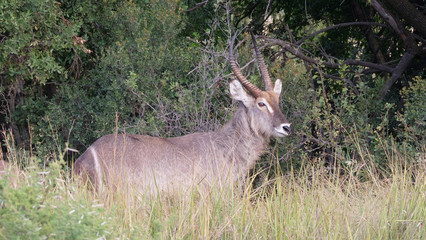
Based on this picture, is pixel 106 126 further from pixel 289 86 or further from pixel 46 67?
pixel 289 86

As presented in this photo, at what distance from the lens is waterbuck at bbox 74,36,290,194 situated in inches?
188

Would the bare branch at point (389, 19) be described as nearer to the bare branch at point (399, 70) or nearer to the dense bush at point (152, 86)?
the bare branch at point (399, 70)

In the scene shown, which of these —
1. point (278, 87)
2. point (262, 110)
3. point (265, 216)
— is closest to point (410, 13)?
point (278, 87)

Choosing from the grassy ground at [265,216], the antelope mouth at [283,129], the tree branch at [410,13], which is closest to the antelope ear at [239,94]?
the antelope mouth at [283,129]

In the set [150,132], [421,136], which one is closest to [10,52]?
[150,132]

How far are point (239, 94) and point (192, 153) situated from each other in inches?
39.5

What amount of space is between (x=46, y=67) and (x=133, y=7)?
5.42 ft

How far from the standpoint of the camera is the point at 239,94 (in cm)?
602

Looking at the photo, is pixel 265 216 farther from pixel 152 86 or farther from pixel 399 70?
pixel 399 70

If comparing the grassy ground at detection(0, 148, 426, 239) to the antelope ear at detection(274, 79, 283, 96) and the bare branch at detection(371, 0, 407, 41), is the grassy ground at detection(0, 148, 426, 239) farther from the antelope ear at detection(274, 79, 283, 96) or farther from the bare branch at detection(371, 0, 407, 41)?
the bare branch at detection(371, 0, 407, 41)

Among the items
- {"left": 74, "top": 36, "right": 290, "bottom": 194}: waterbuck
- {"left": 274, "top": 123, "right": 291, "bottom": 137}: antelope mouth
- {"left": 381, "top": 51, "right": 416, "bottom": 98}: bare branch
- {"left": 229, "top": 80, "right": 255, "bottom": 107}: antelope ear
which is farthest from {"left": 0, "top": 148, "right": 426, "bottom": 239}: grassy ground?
{"left": 381, "top": 51, "right": 416, "bottom": 98}: bare branch

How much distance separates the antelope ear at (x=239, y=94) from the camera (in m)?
5.98

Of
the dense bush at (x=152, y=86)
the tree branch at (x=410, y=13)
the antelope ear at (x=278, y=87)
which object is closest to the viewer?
the antelope ear at (x=278, y=87)

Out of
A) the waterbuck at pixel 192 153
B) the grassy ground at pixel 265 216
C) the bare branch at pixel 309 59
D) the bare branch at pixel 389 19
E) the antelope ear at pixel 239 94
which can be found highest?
the bare branch at pixel 389 19
